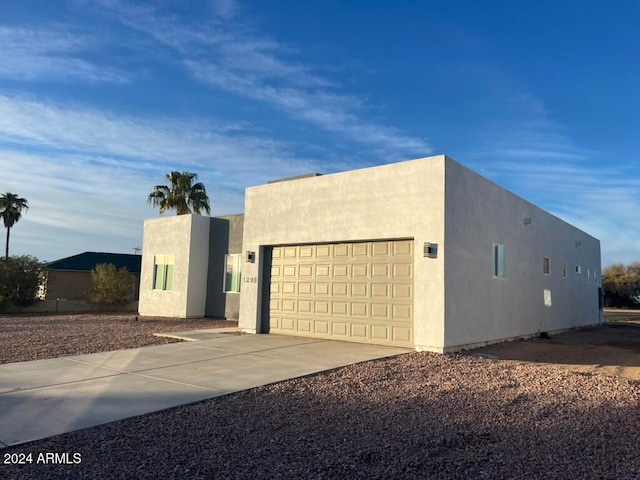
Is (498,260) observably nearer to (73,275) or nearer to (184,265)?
(184,265)

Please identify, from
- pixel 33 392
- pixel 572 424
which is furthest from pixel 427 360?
pixel 33 392

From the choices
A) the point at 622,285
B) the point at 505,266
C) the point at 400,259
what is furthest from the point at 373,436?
the point at 622,285

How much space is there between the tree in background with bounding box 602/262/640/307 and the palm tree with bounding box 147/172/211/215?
137 ft

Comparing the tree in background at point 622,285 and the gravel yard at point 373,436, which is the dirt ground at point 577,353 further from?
the tree in background at point 622,285

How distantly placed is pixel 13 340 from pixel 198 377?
24.2 ft

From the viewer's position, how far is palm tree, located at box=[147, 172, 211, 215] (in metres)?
28.9

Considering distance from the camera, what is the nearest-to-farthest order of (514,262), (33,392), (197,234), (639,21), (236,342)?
(33,392), (639,21), (236,342), (514,262), (197,234)

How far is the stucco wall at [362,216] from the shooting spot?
10.9 metres

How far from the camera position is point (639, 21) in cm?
1135

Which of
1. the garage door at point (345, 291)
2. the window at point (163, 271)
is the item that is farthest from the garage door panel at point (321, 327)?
the window at point (163, 271)

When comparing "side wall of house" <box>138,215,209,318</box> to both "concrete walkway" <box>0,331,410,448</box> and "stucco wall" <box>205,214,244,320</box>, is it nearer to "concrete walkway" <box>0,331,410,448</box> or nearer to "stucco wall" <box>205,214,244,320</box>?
"stucco wall" <box>205,214,244,320</box>

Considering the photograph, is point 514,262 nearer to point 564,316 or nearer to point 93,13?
point 564,316

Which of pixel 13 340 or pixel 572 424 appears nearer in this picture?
pixel 572 424

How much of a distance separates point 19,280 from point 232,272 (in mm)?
12184
